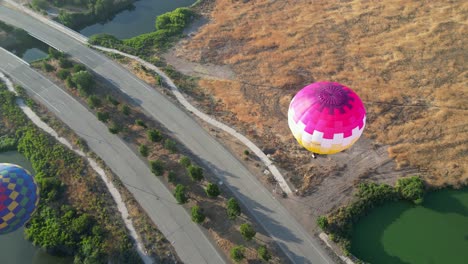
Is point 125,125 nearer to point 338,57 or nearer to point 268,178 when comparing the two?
point 268,178

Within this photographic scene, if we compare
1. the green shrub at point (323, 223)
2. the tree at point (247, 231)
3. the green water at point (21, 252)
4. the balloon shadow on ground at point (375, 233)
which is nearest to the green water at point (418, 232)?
the balloon shadow on ground at point (375, 233)

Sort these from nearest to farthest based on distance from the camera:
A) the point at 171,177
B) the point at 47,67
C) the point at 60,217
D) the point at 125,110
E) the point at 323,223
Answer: the point at 323,223
the point at 60,217
the point at 171,177
the point at 125,110
the point at 47,67

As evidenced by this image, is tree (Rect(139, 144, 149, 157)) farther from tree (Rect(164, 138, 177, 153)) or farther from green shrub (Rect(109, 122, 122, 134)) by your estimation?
green shrub (Rect(109, 122, 122, 134))

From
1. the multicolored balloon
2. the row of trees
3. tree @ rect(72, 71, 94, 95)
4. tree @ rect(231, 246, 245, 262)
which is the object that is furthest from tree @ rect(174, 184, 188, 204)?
tree @ rect(72, 71, 94, 95)

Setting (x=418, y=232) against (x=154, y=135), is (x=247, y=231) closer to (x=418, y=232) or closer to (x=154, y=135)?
(x=154, y=135)

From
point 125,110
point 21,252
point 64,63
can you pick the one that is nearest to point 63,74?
point 64,63

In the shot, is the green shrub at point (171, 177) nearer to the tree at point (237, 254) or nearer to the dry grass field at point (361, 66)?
the tree at point (237, 254)
